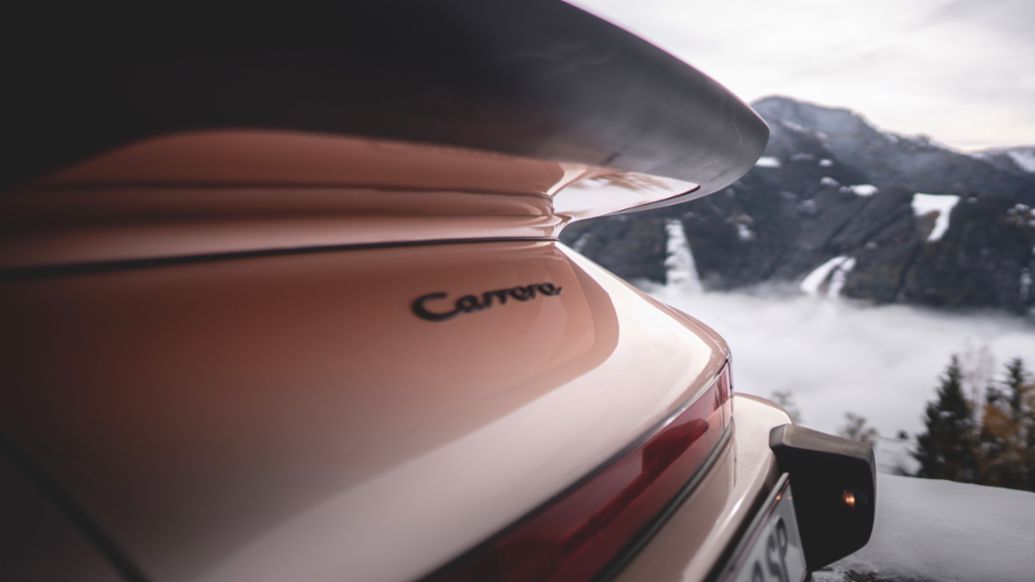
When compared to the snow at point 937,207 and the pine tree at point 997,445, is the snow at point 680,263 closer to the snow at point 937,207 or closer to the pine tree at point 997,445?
the snow at point 937,207

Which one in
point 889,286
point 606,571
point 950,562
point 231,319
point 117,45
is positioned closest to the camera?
point 117,45

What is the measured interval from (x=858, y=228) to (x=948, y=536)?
108m

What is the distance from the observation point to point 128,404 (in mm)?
484

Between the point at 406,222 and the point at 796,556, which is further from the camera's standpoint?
the point at 796,556

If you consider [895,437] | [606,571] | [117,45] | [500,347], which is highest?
[117,45]

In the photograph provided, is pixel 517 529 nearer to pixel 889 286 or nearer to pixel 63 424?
pixel 63 424

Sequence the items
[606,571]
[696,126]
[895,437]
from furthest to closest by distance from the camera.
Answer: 1. [895,437]
2. [696,126]
3. [606,571]

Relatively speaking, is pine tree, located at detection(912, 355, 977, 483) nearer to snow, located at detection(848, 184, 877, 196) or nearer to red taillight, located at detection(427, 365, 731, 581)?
red taillight, located at detection(427, 365, 731, 581)

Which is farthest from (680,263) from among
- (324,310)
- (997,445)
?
(324,310)

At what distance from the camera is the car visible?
40cm

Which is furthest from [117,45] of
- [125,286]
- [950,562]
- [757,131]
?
[950,562]

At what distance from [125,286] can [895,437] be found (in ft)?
299

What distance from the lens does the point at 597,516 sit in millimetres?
677

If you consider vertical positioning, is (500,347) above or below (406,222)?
below
